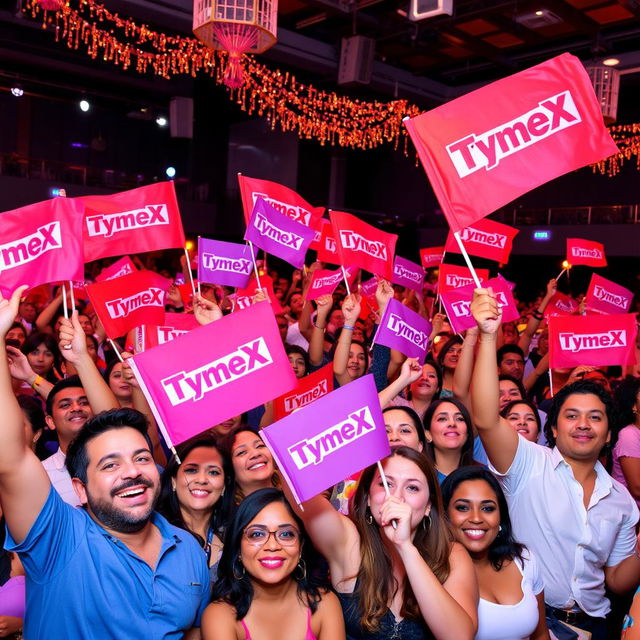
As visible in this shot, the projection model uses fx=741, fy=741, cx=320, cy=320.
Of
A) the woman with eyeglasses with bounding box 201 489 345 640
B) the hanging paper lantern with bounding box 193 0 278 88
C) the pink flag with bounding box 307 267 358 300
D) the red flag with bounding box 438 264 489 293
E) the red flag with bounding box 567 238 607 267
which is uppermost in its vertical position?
the hanging paper lantern with bounding box 193 0 278 88

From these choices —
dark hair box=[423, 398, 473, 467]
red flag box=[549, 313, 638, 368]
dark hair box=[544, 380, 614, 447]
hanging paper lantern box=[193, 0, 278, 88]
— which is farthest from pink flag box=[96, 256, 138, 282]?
dark hair box=[544, 380, 614, 447]

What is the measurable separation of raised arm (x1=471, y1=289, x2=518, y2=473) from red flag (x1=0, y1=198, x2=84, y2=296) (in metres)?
2.06

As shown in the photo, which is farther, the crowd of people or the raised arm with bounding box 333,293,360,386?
the raised arm with bounding box 333,293,360,386

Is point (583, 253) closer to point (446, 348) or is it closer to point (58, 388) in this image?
point (446, 348)

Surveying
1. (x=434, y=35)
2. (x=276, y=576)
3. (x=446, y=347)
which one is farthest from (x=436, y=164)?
(x=434, y=35)

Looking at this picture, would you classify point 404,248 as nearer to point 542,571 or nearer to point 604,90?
point 604,90

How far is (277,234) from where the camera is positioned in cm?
619

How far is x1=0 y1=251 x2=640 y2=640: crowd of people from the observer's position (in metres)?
2.22

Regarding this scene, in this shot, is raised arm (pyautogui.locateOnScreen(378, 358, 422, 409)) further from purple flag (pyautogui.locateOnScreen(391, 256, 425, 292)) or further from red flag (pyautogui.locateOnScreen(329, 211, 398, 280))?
purple flag (pyautogui.locateOnScreen(391, 256, 425, 292))

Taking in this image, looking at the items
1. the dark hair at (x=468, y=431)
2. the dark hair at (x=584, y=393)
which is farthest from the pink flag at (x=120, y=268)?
the dark hair at (x=584, y=393)

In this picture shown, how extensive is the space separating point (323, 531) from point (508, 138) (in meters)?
1.80

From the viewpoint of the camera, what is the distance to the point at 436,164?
10.3 ft

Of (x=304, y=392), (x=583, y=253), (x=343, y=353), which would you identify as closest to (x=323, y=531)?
(x=304, y=392)

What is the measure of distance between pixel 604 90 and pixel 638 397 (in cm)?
564
